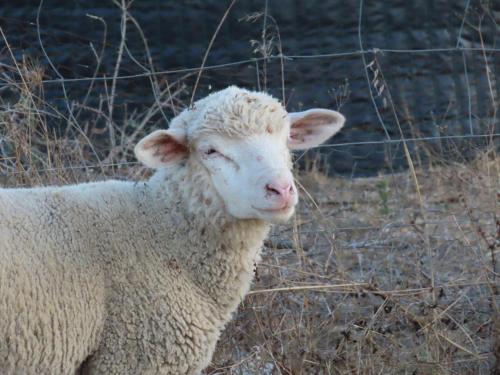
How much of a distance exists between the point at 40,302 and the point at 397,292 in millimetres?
1392

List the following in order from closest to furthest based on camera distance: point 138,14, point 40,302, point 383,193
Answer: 1. point 40,302
2. point 383,193
3. point 138,14

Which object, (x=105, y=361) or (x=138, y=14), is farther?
(x=138, y=14)

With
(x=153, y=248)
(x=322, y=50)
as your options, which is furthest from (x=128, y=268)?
(x=322, y=50)

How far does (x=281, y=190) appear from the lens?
109 inches

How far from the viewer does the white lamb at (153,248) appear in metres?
2.80

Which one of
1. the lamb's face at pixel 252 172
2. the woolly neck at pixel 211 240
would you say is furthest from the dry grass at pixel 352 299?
the lamb's face at pixel 252 172

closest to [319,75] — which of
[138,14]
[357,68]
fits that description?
[357,68]

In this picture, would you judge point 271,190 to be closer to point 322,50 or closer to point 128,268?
point 128,268

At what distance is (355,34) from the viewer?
23.6 ft

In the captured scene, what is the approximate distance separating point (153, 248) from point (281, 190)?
1.71ft

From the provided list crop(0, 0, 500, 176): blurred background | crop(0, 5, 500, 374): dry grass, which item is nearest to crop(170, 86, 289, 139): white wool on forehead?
crop(0, 5, 500, 374): dry grass

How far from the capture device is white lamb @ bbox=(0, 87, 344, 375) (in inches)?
110

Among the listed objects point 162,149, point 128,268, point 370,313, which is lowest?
point 370,313

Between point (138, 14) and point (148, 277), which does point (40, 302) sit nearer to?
point (148, 277)
